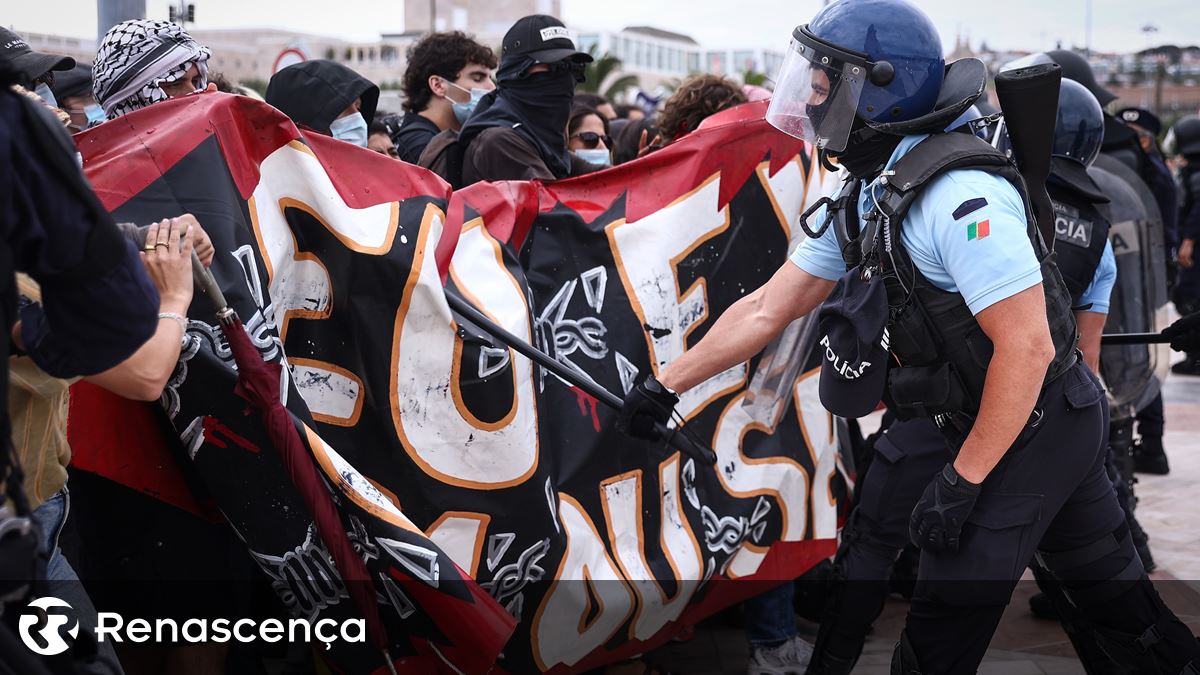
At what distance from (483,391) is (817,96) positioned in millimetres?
1255

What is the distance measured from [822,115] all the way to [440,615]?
5.19 ft

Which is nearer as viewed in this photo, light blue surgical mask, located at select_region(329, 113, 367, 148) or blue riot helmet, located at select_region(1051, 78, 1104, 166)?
blue riot helmet, located at select_region(1051, 78, 1104, 166)

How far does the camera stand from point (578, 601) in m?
3.66

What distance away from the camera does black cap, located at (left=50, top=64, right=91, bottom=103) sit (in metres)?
5.14

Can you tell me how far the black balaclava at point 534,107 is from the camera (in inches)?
184

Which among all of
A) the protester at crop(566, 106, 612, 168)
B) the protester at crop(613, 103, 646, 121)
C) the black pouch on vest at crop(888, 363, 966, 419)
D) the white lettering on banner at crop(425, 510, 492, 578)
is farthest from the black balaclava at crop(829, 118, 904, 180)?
the protester at crop(613, 103, 646, 121)

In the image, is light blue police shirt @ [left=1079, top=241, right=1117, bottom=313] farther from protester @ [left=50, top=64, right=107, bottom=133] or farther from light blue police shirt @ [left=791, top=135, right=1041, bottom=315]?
protester @ [left=50, top=64, right=107, bottom=133]

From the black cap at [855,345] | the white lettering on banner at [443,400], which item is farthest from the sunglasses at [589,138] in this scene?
the black cap at [855,345]

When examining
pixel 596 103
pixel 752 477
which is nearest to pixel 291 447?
pixel 752 477

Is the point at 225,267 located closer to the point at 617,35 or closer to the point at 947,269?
the point at 947,269

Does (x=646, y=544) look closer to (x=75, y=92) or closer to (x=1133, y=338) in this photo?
(x=1133, y=338)

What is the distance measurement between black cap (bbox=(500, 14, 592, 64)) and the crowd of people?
50.5 inches

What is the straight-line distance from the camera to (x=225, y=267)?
3.03 metres

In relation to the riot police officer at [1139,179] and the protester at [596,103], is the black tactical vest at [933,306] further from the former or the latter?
the protester at [596,103]
